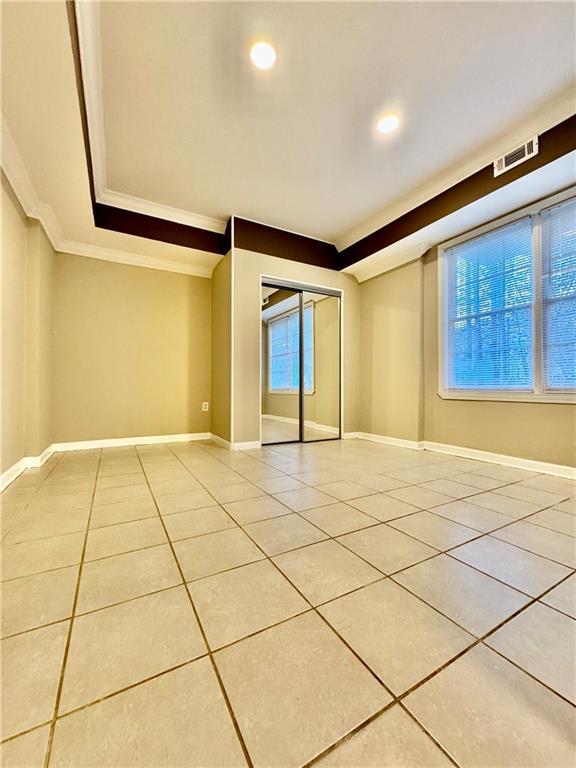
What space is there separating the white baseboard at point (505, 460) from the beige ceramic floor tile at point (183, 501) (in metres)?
2.91

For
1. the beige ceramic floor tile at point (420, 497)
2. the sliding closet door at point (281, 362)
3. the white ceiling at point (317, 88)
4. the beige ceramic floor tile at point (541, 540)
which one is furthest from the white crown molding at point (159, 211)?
the beige ceramic floor tile at point (541, 540)

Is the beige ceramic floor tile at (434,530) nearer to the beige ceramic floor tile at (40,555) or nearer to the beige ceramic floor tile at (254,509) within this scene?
the beige ceramic floor tile at (254,509)

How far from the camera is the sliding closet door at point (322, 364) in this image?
16.1 feet

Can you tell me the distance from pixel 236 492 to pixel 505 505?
189cm

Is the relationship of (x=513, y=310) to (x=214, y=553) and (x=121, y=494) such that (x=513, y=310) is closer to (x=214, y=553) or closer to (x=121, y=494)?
(x=214, y=553)

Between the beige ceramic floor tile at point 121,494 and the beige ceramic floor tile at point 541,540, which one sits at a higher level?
the beige ceramic floor tile at point 121,494

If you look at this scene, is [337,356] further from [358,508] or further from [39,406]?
[39,406]

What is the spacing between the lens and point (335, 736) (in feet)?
2.27

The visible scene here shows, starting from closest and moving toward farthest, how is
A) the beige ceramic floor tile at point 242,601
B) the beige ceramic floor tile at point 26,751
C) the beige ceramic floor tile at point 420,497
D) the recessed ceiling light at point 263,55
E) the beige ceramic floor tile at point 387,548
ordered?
the beige ceramic floor tile at point 26,751 → the beige ceramic floor tile at point 242,601 → the beige ceramic floor tile at point 387,548 → the recessed ceiling light at point 263,55 → the beige ceramic floor tile at point 420,497

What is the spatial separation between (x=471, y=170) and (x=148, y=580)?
13.2ft

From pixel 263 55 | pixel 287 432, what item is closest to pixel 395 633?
A: pixel 263 55

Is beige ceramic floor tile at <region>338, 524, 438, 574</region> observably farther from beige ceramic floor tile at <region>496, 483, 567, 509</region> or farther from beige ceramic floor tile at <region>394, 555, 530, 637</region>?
beige ceramic floor tile at <region>496, 483, 567, 509</region>

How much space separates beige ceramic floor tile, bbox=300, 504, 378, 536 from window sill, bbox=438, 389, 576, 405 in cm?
223

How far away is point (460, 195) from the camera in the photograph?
10.2 feet
